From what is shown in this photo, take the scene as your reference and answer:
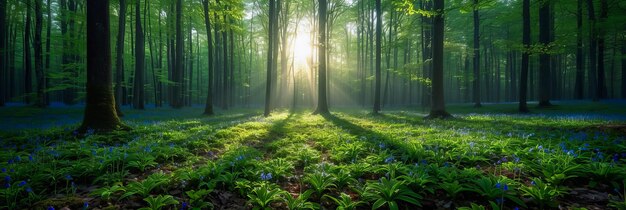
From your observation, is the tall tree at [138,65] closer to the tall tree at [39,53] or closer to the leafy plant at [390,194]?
the tall tree at [39,53]

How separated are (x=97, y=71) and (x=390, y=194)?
9047 mm

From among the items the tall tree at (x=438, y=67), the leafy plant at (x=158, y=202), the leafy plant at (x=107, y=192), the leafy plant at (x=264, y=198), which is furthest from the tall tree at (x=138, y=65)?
the leafy plant at (x=264, y=198)

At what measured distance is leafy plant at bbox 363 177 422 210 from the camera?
292cm

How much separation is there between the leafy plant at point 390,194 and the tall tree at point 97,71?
8203mm

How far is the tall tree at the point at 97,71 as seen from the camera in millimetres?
7660

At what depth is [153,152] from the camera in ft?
17.4

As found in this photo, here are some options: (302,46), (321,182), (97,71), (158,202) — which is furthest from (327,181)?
(302,46)

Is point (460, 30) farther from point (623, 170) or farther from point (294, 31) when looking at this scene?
point (623, 170)

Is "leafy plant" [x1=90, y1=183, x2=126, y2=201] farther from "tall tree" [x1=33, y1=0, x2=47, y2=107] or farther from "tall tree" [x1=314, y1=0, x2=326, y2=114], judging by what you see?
"tall tree" [x1=33, y1=0, x2=47, y2=107]

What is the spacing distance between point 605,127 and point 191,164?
11.3 metres

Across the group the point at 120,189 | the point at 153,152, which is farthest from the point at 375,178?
the point at 153,152

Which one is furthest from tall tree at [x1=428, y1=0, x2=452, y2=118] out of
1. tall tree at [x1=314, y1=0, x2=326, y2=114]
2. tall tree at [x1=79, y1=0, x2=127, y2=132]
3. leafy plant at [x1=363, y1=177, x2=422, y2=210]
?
tall tree at [x1=79, y1=0, x2=127, y2=132]

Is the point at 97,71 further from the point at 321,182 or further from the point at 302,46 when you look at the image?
the point at 302,46

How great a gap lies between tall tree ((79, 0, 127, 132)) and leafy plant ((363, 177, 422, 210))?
26.9 feet
